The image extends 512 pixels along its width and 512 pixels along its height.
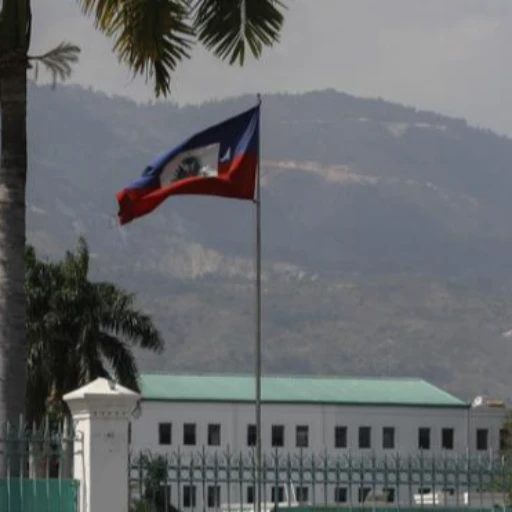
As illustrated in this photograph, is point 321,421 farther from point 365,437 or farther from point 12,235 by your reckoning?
point 12,235

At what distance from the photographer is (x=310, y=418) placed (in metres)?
164

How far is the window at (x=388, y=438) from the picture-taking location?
527ft

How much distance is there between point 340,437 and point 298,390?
6914 mm

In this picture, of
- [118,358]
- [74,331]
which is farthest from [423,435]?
[74,331]

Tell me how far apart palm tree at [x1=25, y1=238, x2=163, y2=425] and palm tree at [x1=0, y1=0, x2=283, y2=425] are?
30459mm

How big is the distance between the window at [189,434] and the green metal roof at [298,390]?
231 centimetres

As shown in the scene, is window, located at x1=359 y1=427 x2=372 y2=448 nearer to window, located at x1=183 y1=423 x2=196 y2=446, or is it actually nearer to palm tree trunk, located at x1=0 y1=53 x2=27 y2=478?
window, located at x1=183 y1=423 x2=196 y2=446

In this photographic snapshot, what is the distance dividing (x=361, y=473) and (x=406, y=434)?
134m

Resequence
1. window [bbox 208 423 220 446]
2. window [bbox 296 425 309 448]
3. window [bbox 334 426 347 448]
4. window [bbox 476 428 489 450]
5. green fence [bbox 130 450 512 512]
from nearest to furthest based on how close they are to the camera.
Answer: green fence [bbox 130 450 512 512] → window [bbox 208 423 220 446] → window [bbox 476 428 489 450] → window [bbox 296 425 309 448] → window [bbox 334 426 347 448]

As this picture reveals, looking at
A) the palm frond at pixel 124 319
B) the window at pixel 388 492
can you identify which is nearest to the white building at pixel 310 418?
the palm frond at pixel 124 319

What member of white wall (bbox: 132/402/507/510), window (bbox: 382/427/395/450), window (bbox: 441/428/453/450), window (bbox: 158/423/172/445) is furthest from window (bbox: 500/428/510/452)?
window (bbox: 158/423/172/445)

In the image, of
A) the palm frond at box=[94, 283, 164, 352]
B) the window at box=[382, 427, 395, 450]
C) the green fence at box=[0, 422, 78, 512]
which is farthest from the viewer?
the window at box=[382, 427, 395, 450]

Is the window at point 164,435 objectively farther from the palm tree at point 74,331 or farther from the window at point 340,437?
the palm tree at point 74,331

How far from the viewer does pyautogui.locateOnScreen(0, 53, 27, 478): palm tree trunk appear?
99.5 feet
